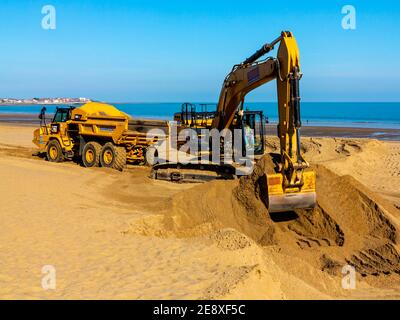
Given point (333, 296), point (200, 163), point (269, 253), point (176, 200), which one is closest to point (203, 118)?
point (200, 163)

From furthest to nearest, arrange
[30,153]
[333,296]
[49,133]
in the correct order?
[30,153] → [49,133] → [333,296]

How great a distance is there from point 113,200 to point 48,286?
683cm

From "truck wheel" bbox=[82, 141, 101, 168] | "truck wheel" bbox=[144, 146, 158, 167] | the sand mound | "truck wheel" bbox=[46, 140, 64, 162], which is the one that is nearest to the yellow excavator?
the sand mound

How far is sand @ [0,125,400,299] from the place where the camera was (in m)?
6.54

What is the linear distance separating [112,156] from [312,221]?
10.2 m

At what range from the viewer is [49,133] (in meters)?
20.6

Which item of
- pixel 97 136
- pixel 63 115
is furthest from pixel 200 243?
pixel 63 115

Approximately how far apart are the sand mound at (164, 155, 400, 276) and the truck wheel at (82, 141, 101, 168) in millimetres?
8411

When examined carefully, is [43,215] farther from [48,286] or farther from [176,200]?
[48,286]

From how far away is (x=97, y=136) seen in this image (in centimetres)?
1869

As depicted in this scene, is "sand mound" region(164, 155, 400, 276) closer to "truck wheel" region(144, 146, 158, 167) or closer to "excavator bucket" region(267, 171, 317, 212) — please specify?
"excavator bucket" region(267, 171, 317, 212)

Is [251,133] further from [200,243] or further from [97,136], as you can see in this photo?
[97,136]

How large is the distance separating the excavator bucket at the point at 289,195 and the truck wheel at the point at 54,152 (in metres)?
13.0

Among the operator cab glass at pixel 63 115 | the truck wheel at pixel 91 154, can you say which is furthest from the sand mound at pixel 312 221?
the operator cab glass at pixel 63 115
